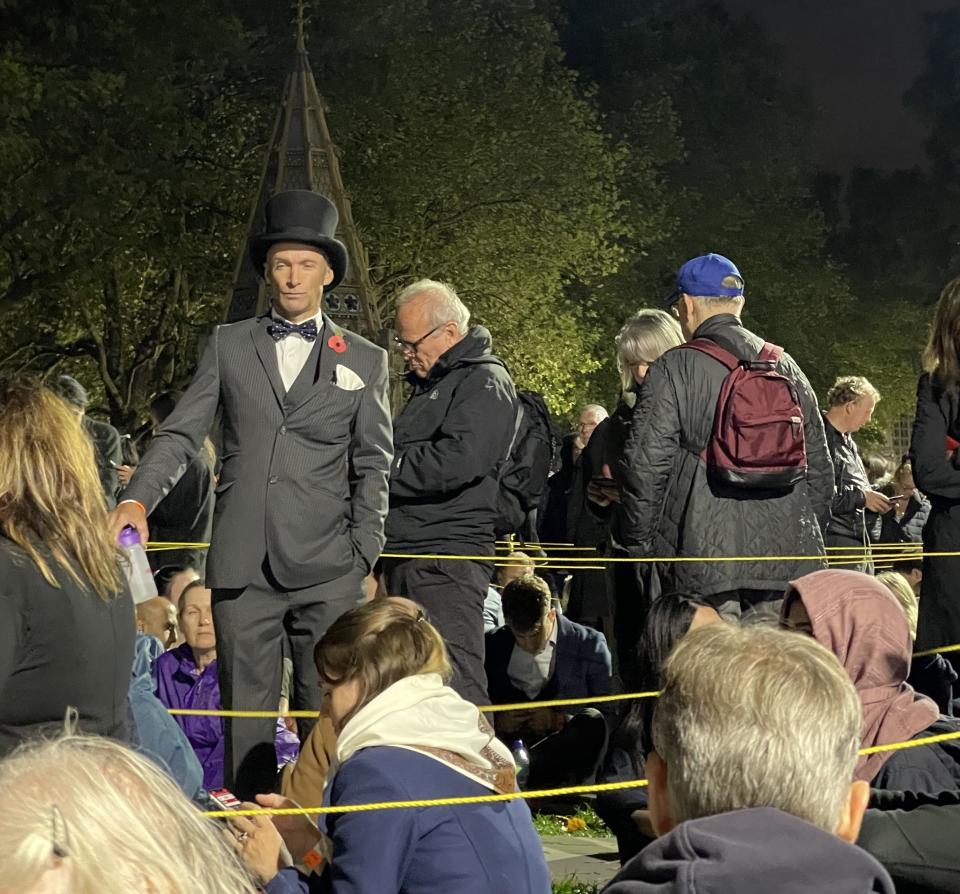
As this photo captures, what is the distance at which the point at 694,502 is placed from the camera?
692 centimetres

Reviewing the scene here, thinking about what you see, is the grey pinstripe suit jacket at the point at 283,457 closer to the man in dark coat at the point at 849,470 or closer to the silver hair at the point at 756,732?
the silver hair at the point at 756,732

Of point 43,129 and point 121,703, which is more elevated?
point 43,129

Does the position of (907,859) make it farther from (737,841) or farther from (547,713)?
(547,713)

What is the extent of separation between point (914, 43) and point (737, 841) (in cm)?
6006

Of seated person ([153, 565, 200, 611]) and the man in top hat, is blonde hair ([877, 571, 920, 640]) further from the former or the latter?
seated person ([153, 565, 200, 611])

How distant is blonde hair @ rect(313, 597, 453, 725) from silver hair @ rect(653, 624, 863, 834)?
207 cm

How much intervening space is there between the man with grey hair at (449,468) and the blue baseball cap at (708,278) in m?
0.84

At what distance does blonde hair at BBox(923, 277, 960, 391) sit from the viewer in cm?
650

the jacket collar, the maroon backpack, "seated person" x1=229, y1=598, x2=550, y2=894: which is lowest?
"seated person" x1=229, y1=598, x2=550, y2=894

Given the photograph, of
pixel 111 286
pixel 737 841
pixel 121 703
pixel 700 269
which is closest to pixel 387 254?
pixel 111 286

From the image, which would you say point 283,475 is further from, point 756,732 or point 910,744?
point 756,732

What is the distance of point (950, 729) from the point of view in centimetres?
445

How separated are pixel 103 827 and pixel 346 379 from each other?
186 inches

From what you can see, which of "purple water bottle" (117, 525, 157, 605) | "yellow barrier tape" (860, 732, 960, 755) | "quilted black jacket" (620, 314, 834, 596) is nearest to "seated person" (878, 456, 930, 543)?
"quilted black jacket" (620, 314, 834, 596)
